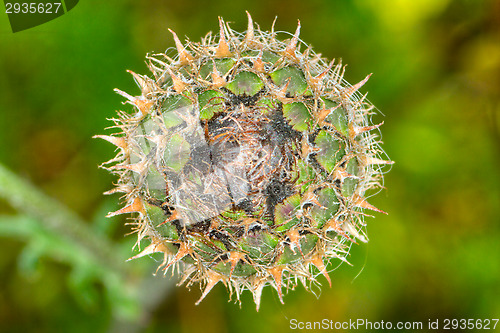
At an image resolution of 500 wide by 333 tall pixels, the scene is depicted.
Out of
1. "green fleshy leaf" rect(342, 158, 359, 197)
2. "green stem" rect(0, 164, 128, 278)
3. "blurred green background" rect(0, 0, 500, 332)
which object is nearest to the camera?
"green fleshy leaf" rect(342, 158, 359, 197)

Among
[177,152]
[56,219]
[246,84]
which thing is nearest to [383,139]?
[246,84]

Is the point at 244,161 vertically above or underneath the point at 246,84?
underneath

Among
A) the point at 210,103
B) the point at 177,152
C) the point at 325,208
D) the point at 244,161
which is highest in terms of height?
the point at 210,103

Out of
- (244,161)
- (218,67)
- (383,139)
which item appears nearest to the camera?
(244,161)

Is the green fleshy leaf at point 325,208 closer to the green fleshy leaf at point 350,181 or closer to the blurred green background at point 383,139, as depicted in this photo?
the green fleshy leaf at point 350,181

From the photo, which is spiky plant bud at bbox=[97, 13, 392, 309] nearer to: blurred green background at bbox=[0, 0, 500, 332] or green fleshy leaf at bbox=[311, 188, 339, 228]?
green fleshy leaf at bbox=[311, 188, 339, 228]

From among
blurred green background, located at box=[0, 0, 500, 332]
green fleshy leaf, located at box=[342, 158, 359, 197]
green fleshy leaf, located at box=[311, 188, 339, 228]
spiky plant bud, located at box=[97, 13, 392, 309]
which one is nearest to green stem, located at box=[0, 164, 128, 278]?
blurred green background, located at box=[0, 0, 500, 332]

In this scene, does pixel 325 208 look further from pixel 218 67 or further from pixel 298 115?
pixel 218 67
